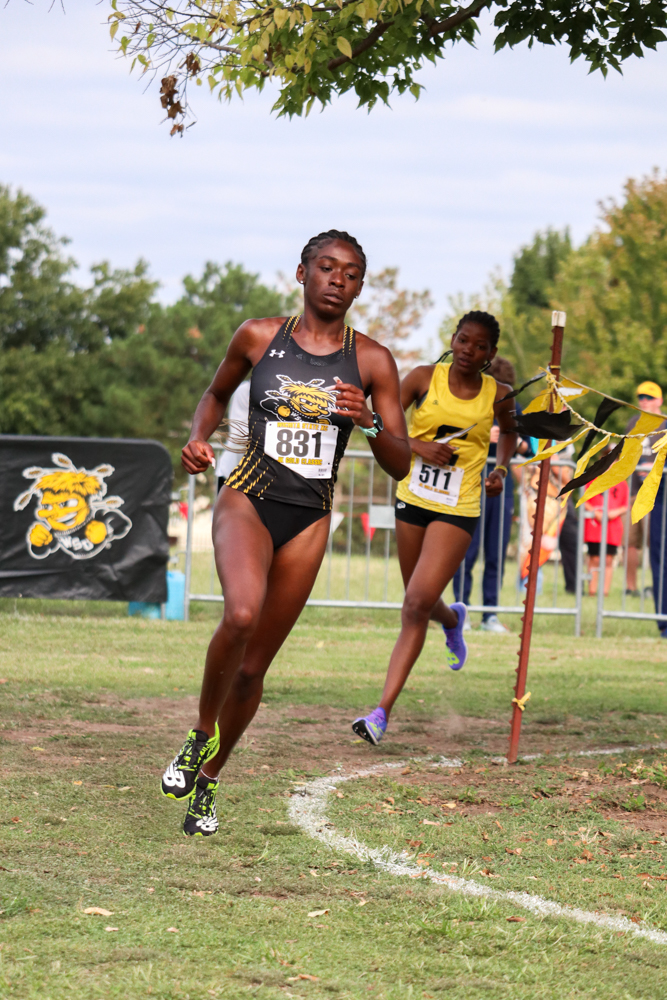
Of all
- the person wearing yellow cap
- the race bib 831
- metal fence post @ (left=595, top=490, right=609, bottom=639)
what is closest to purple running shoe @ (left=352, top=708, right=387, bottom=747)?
the race bib 831

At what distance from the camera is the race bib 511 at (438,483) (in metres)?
6.68

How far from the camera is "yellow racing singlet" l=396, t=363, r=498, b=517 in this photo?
6688 mm

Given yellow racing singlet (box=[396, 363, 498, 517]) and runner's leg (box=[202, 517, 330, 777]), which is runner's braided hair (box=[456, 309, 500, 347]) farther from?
runner's leg (box=[202, 517, 330, 777])

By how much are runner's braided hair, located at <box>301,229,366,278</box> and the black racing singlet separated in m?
0.47

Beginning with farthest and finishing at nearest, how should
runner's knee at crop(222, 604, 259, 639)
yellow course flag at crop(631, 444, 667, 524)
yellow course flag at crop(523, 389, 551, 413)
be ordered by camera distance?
yellow course flag at crop(523, 389, 551, 413) < yellow course flag at crop(631, 444, 667, 524) < runner's knee at crop(222, 604, 259, 639)

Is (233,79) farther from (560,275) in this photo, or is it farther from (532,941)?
(560,275)

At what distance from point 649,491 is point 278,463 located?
1.47m

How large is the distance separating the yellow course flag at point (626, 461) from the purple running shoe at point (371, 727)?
73.1 inches

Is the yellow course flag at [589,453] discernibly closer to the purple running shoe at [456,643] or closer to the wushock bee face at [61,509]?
the purple running shoe at [456,643]

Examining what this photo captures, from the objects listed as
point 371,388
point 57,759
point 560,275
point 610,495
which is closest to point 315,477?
point 371,388

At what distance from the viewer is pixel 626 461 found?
4.85m

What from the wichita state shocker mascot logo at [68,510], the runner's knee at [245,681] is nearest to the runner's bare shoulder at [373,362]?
the runner's knee at [245,681]

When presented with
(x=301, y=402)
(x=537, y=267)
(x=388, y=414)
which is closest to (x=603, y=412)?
(x=388, y=414)

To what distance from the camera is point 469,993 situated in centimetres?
298
